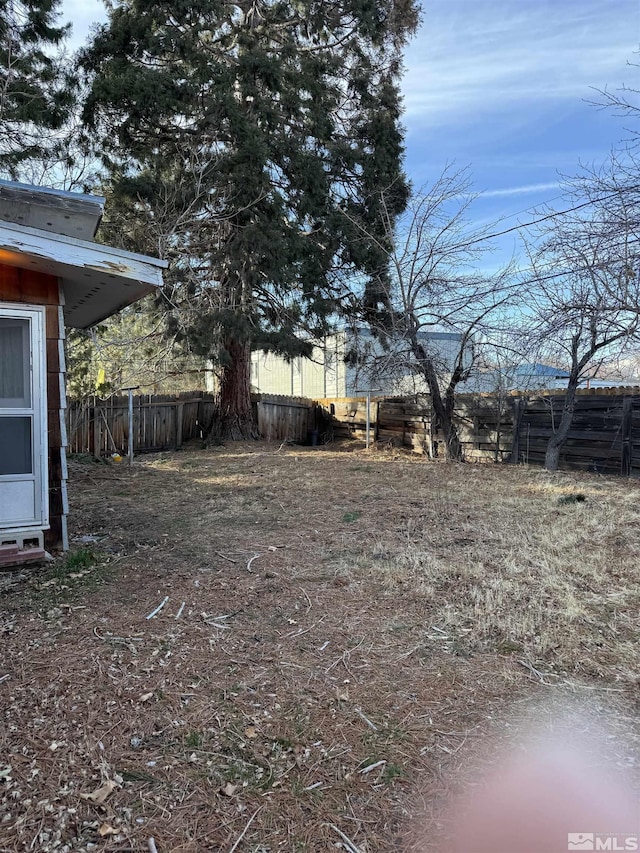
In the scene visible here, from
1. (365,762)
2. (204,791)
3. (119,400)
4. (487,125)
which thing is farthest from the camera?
(119,400)

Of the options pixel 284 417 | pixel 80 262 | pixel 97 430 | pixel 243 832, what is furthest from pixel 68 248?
pixel 284 417

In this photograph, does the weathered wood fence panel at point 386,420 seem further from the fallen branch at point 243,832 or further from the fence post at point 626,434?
the fallen branch at point 243,832

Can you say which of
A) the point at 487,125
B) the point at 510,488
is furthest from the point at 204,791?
the point at 487,125

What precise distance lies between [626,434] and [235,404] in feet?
28.4

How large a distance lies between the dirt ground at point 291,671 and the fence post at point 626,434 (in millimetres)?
4160

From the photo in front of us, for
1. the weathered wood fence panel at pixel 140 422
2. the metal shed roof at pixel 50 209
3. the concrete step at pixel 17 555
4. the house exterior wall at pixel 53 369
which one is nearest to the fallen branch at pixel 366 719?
the concrete step at pixel 17 555

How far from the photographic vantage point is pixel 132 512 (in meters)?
6.10

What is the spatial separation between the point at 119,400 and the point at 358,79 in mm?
9580

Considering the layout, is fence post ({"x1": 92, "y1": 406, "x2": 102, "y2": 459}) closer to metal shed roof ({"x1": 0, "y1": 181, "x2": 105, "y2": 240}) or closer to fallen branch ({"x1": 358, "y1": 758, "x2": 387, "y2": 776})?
metal shed roof ({"x1": 0, "y1": 181, "x2": 105, "y2": 240})

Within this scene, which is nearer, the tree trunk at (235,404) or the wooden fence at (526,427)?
the wooden fence at (526,427)

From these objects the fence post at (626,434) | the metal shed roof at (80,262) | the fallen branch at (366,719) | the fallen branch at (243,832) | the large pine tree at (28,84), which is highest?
the large pine tree at (28,84)

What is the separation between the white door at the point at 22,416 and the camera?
408cm

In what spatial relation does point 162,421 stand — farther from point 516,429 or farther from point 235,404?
point 516,429

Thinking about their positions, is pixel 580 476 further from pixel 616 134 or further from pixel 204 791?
pixel 204 791
